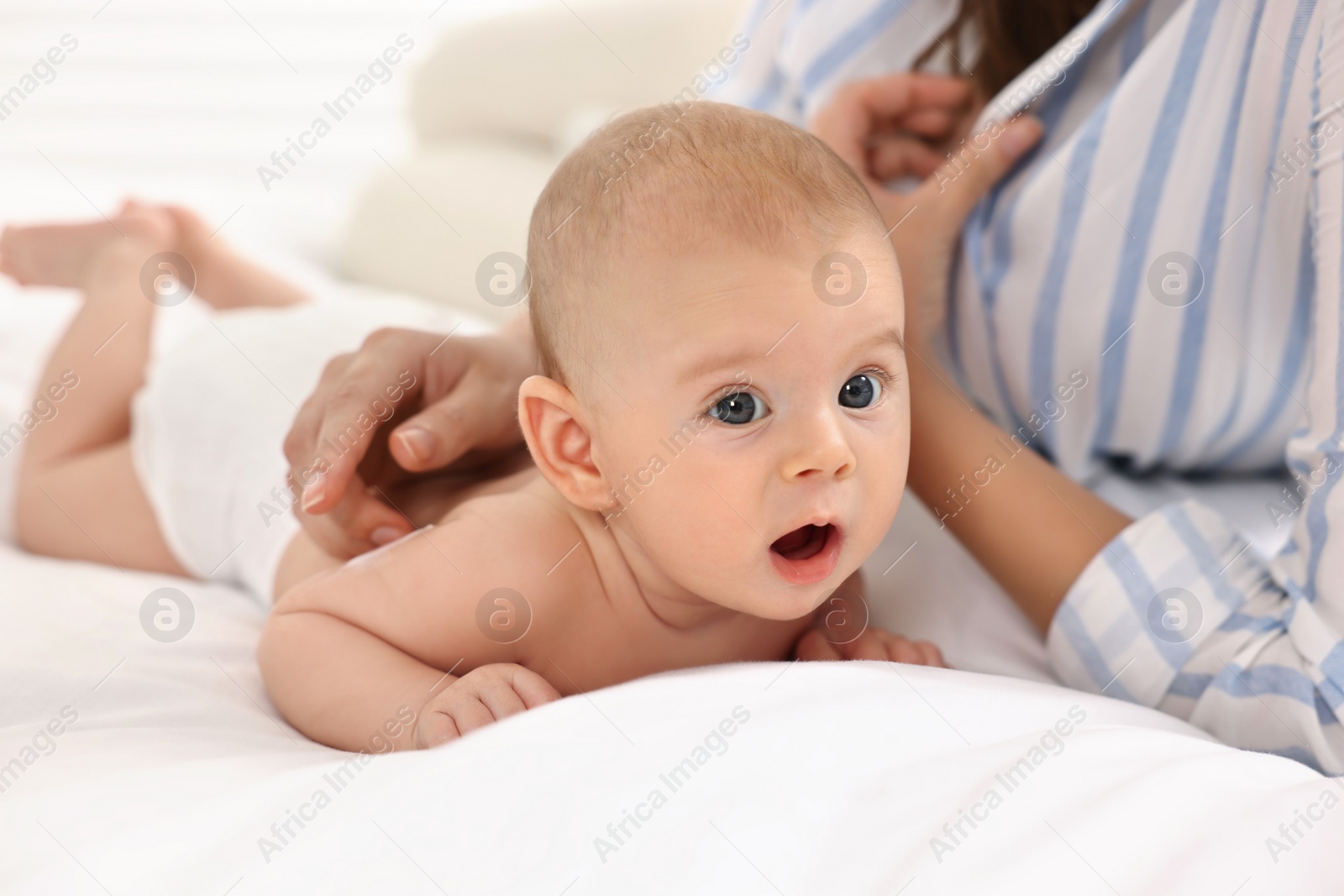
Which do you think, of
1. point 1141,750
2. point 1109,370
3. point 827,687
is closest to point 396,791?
point 827,687

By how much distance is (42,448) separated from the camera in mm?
1188

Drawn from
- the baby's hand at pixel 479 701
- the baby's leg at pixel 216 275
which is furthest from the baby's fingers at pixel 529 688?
the baby's leg at pixel 216 275

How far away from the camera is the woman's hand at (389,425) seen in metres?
0.83

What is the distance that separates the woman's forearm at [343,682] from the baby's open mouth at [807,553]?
25 cm

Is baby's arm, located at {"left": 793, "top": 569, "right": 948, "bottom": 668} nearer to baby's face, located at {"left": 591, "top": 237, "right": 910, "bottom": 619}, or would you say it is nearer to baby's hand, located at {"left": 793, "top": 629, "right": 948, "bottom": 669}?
baby's hand, located at {"left": 793, "top": 629, "right": 948, "bottom": 669}

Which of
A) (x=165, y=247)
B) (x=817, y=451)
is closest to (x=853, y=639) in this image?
(x=817, y=451)

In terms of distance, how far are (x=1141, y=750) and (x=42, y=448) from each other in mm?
1160

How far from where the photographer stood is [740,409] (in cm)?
68

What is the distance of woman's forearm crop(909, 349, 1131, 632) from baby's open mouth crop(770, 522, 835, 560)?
23cm

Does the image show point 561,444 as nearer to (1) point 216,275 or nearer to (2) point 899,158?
(2) point 899,158

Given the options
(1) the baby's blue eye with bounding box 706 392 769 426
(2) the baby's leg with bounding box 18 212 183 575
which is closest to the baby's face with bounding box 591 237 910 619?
(1) the baby's blue eye with bounding box 706 392 769 426

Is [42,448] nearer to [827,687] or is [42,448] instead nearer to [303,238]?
[303,238]

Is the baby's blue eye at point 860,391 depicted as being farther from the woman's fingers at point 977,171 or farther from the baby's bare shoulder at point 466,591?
the woman's fingers at point 977,171

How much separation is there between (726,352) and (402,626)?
32cm
